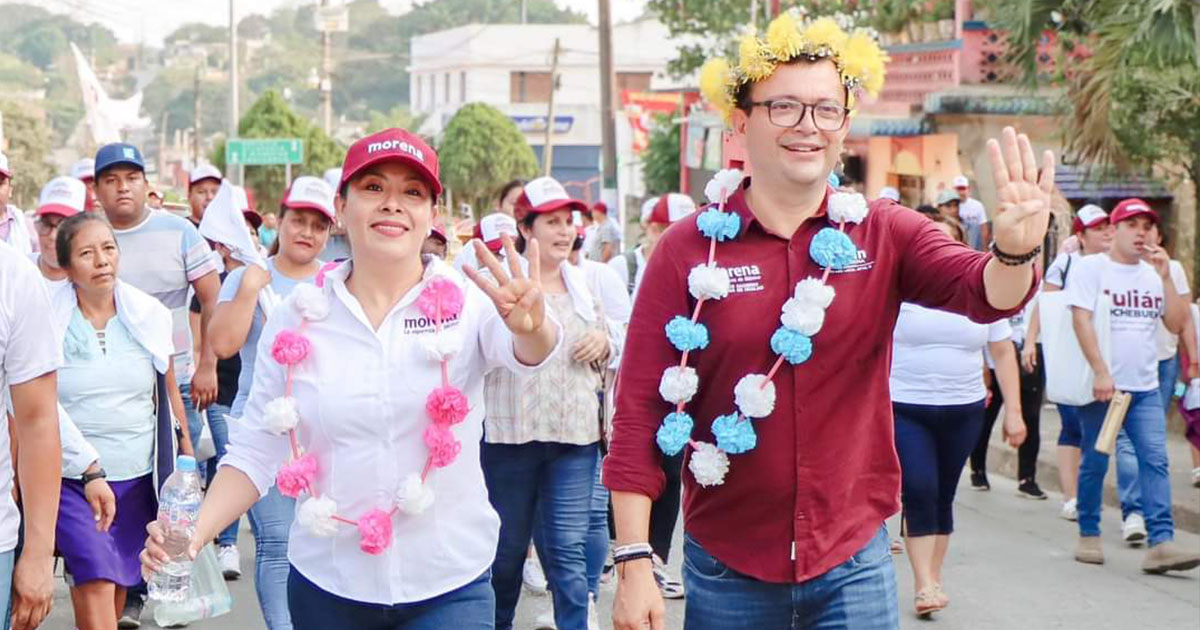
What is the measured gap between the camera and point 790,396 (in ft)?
14.0

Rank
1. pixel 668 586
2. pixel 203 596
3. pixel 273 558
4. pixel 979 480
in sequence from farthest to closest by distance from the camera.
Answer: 1. pixel 979 480
2. pixel 668 586
3. pixel 273 558
4. pixel 203 596

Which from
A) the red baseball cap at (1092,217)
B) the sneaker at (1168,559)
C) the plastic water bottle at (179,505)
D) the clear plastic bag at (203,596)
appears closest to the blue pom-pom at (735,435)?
the plastic water bottle at (179,505)

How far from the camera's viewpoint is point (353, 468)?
14.6ft

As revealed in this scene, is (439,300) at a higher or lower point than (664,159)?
lower

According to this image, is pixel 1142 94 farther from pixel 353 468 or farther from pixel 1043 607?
pixel 353 468

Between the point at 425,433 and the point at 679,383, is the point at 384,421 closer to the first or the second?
the point at 425,433

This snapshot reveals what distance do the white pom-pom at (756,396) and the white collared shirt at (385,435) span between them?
532 millimetres

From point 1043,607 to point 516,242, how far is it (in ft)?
10.3

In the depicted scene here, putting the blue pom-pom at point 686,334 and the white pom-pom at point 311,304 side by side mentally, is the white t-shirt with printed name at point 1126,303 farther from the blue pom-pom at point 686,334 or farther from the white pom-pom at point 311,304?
the white pom-pom at point 311,304

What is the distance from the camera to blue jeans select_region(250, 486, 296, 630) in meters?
6.66

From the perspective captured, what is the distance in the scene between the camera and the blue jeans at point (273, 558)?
6664mm

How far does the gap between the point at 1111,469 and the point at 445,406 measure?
32.2ft

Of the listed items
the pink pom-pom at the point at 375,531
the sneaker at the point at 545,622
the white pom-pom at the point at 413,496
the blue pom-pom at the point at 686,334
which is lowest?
the sneaker at the point at 545,622

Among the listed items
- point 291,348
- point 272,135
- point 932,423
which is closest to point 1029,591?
point 932,423
